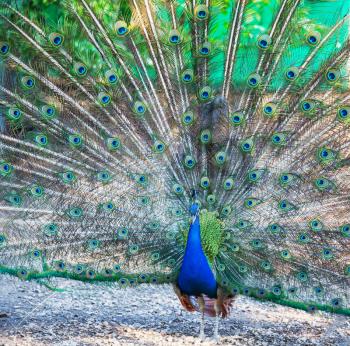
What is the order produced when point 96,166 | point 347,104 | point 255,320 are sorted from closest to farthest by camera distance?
point 347,104 < point 96,166 < point 255,320

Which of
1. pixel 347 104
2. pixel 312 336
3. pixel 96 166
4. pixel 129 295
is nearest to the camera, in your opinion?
pixel 347 104

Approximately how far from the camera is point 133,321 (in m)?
4.18

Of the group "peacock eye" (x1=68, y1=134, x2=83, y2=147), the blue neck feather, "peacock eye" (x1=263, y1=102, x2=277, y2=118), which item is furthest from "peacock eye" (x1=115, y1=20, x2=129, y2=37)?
the blue neck feather

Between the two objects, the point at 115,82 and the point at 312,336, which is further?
the point at 312,336

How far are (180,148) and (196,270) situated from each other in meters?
0.74

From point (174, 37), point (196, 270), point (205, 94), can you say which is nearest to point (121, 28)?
point (174, 37)

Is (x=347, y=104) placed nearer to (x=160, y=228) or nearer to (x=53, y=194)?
(x=160, y=228)

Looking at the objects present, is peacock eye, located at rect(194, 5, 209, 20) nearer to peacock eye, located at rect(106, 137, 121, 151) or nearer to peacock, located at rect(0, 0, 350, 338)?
peacock, located at rect(0, 0, 350, 338)

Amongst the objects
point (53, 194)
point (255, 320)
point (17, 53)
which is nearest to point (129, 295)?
point (255, 320)

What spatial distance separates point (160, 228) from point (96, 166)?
1.79 feet

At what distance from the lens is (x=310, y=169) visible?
3457 mm

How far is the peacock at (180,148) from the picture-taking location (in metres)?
3.35

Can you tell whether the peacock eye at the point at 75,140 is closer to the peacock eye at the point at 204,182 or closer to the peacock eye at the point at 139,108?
the peacock eye at the point at 139,108

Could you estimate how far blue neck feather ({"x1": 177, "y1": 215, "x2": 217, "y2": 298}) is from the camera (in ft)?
11.3
